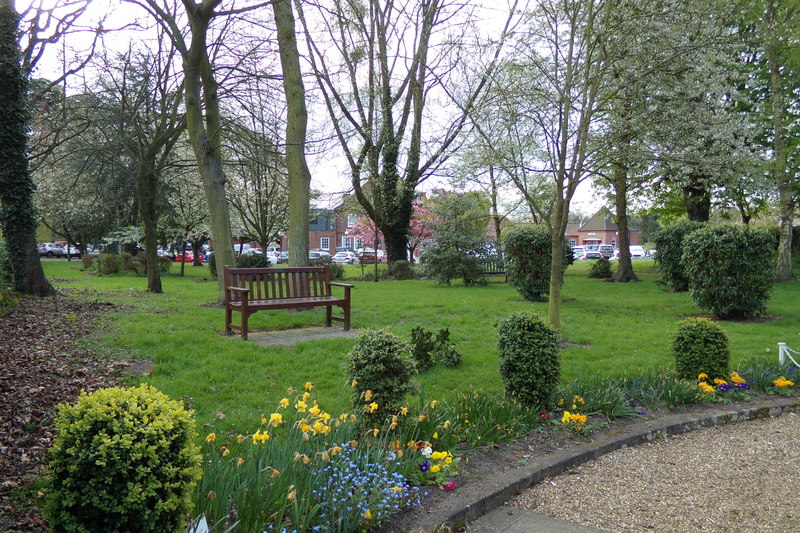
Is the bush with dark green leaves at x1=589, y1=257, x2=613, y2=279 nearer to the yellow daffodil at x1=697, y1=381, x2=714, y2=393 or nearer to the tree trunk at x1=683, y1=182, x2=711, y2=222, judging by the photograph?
the tree trunk at x1=683, y1=182, x2=711, y2=222

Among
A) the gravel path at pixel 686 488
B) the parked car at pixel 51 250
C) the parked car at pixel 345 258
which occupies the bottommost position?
the gravel path at pixel 686 488

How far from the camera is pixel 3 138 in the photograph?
10.3 meters

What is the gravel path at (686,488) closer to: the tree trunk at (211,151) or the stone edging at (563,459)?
the stone edging at (563,459)

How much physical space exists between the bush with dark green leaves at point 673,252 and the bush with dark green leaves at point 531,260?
3605 millimetres

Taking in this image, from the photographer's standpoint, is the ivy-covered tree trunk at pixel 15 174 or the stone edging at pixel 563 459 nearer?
the stone edging at pixel 563 459

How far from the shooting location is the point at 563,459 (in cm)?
370

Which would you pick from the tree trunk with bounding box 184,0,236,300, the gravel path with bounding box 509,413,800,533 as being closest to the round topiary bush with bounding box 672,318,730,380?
the gravel path with bounding box 509,413,800,533

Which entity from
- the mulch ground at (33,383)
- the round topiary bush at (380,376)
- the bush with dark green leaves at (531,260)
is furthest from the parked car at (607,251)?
the round topiary bush at (380,376)

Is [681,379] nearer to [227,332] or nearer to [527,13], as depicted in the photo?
[527,13]

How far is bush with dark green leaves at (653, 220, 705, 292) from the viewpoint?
14453 mm

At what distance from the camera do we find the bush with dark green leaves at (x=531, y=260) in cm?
1328

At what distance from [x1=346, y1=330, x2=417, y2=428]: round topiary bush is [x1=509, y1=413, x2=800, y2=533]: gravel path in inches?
39.2

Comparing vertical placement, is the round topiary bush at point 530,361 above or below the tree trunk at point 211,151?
below

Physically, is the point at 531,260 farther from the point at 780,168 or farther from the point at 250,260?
the point at 250,260
